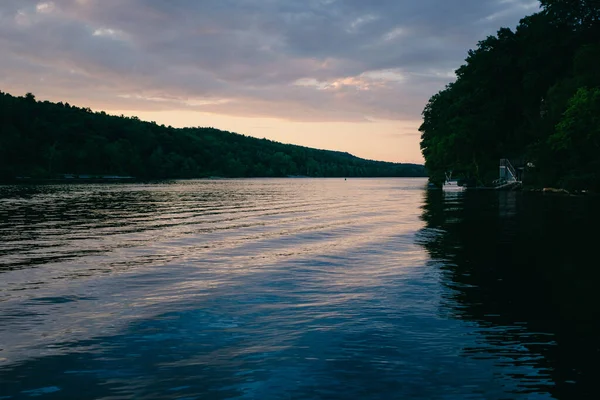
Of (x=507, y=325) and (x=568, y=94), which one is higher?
(x=568, y=94)

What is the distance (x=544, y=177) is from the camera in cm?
8144

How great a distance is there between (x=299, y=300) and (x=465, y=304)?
442cm

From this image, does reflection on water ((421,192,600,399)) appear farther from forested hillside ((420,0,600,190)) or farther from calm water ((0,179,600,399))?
forested hillside ((420,0,600,190))

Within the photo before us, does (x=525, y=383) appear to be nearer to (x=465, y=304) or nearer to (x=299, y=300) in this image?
(x=465, y=304)

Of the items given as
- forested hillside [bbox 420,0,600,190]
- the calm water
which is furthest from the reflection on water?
forested hillside [bbox 420,0,600,190]

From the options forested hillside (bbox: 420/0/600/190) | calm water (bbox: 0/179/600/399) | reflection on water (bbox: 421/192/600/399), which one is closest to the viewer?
calm water (bbox: 0/179/600/399)

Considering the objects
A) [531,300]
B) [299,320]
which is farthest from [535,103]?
[299,320]

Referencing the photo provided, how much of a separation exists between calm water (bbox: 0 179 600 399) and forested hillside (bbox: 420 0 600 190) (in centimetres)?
5093

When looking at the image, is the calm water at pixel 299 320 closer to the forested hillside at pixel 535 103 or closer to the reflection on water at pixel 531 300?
the reflection on water at pixel 531 300

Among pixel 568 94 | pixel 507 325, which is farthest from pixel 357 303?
pixel 568 94

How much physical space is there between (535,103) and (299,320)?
356 feet

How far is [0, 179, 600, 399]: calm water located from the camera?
26.8 feet

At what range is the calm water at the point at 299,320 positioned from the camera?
8156mm

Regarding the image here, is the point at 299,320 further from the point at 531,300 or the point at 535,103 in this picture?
the point at 535,103
